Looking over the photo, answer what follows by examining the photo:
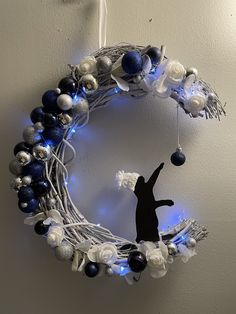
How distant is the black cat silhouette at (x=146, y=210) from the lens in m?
1.08

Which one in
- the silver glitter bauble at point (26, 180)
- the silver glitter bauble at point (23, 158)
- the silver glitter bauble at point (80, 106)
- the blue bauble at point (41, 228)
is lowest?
the blue bauble at point (41, 228)

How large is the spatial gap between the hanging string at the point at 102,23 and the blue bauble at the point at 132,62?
0.67ft

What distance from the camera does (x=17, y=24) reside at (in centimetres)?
120

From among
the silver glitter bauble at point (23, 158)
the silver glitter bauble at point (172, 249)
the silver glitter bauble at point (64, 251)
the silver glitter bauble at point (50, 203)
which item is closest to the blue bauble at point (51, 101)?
the silver glitter bauble at point (23, 158)

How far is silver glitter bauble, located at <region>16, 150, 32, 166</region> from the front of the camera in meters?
1.03

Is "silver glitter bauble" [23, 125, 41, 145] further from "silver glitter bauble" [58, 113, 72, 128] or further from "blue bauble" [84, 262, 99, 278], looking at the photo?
"blue bauble" [84, 262, 99, 278]

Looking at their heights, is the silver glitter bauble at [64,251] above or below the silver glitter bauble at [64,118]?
below

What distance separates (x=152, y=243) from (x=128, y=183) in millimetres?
165

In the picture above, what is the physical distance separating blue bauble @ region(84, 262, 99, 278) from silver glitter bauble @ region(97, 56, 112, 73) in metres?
0.48

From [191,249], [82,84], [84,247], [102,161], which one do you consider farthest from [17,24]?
[191,249]

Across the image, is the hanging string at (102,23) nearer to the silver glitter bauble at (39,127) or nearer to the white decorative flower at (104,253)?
the silver glitter bauble at (39,127)

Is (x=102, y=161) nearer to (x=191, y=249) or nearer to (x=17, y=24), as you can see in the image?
(x=191, y=249)

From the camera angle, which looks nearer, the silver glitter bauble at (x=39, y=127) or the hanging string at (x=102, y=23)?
the silver glitter bauble at (x=39, y=127)

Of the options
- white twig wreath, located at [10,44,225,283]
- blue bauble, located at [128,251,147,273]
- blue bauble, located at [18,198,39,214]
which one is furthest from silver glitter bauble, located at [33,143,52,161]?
blue bauble, located at [128,251,147,273]
